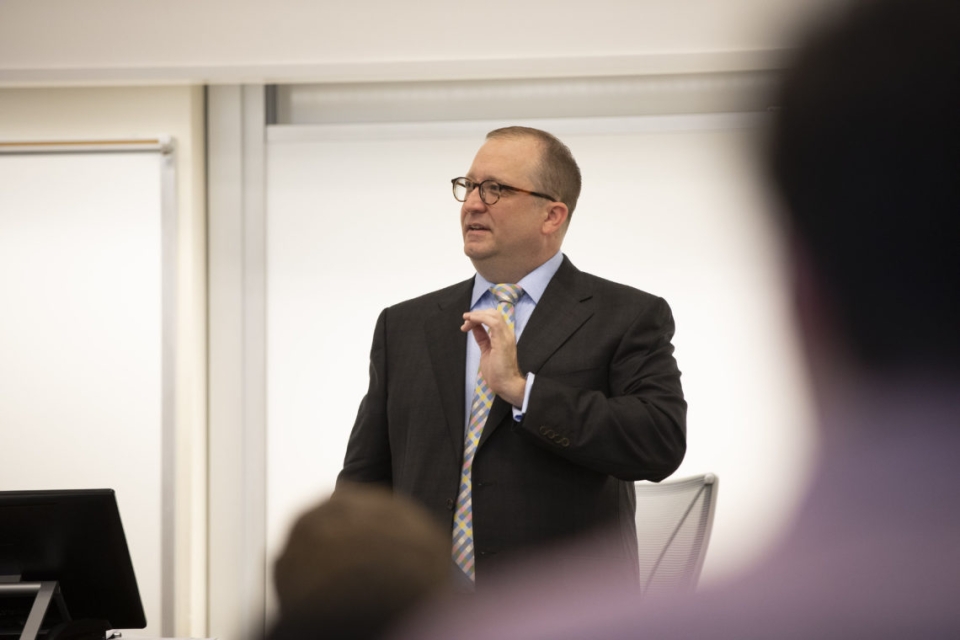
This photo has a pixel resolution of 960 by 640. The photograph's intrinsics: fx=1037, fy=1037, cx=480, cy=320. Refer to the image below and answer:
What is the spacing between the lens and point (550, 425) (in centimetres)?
183

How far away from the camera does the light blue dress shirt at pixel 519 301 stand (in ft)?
6.90

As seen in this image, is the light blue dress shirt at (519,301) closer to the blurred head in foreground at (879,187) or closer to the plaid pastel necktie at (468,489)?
the plaid pastel necktie at (468,489)

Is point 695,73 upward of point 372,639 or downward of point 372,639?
upward

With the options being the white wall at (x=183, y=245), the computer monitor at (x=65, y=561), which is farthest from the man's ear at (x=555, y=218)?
the white wall at (x=183, y=245)

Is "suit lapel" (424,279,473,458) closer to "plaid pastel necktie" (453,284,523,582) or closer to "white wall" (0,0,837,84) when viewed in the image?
"plaid pastel necktie" (453,284,523,582)

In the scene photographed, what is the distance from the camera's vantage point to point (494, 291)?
2.21 m

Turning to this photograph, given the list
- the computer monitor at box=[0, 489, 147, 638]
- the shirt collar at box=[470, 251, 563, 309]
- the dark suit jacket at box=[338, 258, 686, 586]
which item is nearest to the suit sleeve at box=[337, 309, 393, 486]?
the dark suit jacket at box=[338, 258, 686, 586]

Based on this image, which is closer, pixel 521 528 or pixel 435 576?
pixel 435 576

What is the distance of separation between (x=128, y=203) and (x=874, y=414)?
4.13 meters

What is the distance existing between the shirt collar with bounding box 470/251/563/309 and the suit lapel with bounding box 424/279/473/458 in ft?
0.06

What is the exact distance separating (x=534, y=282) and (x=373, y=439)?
473 mm

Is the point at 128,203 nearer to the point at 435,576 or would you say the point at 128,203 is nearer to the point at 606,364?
the point at 606,364

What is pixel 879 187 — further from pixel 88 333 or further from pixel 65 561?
pixel 88 333

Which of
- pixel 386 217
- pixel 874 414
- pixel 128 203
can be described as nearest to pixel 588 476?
pixel 874 414
